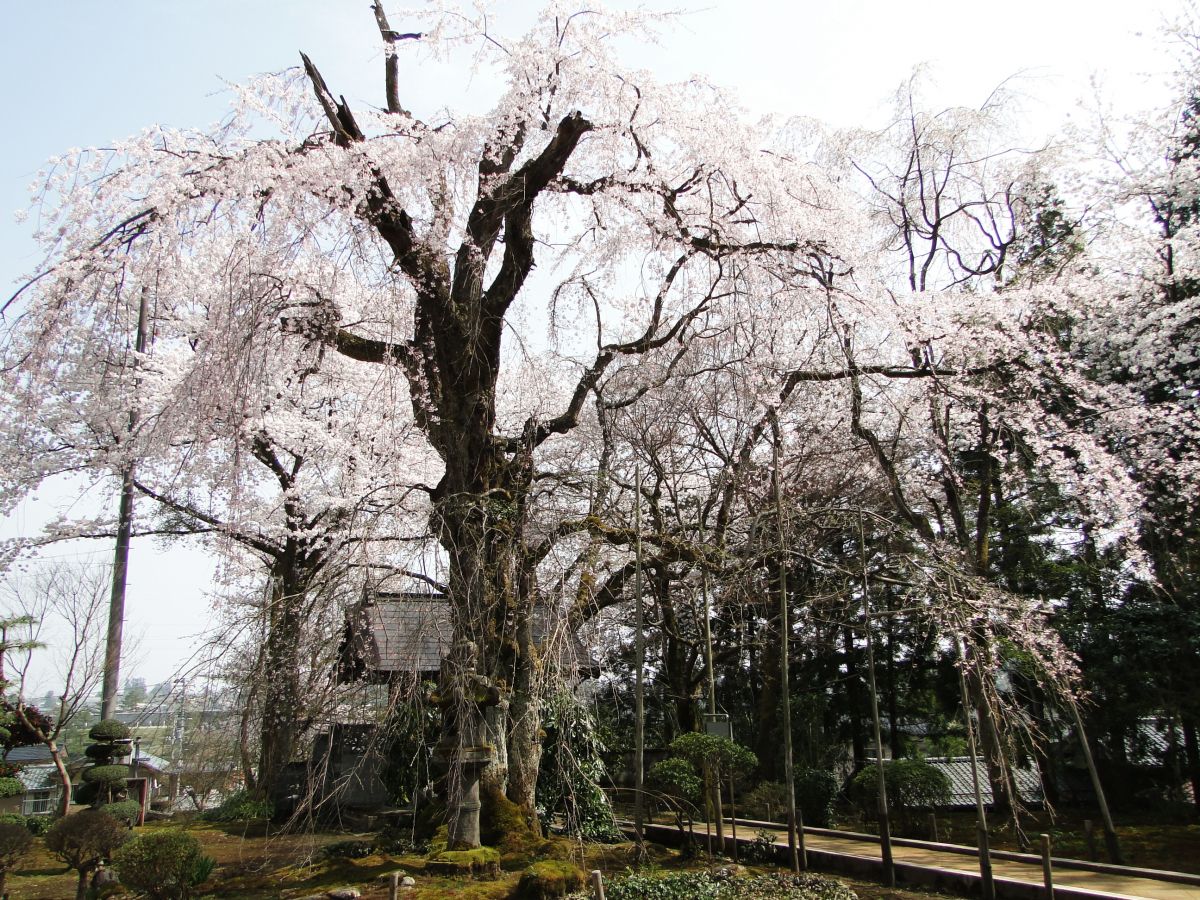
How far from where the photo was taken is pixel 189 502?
13.0 metres

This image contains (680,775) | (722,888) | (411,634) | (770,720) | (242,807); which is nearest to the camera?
(411,634)

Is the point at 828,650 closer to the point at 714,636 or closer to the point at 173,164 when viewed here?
the point at 714,636

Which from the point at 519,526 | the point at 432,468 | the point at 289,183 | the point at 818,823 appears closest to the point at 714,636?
the point at 818,823

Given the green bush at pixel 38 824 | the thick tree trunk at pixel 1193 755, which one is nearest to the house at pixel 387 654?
the green bush at pixel 38 824

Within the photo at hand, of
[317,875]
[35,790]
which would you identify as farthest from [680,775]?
[35,790]

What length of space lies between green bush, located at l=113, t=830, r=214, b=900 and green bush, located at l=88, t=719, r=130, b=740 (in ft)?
15.9

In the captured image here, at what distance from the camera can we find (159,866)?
245 inches

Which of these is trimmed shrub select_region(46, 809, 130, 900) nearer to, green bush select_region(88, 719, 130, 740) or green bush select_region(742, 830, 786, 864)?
green bush select_region(88, 719, 130, 740)

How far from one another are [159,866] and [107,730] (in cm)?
538

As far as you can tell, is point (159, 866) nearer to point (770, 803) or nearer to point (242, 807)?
point (242, 807)

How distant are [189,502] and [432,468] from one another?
13.5 feet

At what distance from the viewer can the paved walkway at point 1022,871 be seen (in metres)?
6.68

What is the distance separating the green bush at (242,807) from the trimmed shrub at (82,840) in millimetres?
1190

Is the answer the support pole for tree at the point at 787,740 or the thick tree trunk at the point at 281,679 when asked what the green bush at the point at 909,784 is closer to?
the support pole for tree at the point at 787,740
